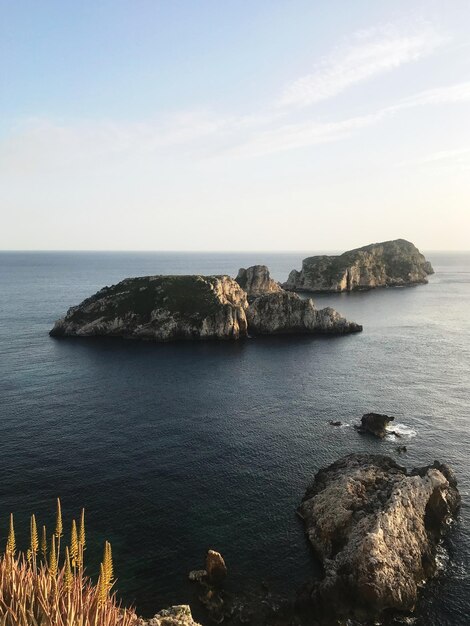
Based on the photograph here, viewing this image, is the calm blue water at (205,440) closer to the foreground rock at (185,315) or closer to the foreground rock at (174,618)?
the foreground rock at (174,618)

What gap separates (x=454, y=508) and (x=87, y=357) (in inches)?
4031

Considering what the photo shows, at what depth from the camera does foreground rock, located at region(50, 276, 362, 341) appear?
160000 mm

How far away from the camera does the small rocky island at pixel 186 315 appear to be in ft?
525

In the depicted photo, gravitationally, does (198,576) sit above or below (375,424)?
below

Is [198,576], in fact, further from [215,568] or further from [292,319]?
[292,319]

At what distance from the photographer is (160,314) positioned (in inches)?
6467

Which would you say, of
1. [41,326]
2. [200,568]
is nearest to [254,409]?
[200,568]

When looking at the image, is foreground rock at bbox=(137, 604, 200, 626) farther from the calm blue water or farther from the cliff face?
the cliff face

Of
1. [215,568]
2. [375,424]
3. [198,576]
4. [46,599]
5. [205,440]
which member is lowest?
[198,576]

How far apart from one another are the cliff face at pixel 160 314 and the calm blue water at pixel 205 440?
14855 mm

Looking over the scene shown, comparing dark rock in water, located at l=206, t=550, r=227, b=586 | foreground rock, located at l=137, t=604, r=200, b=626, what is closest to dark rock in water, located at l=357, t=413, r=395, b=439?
dark rock in water, located at l=206, t=550, r=227, b=586

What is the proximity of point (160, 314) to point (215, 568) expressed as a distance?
122 metres

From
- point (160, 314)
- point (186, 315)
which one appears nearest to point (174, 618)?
point (186, 315)

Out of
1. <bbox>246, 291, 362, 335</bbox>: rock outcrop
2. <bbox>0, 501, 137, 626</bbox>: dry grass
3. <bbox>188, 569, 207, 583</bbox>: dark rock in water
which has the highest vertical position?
<bbox>0, 501, 137, 626</bbox>: dry grass
